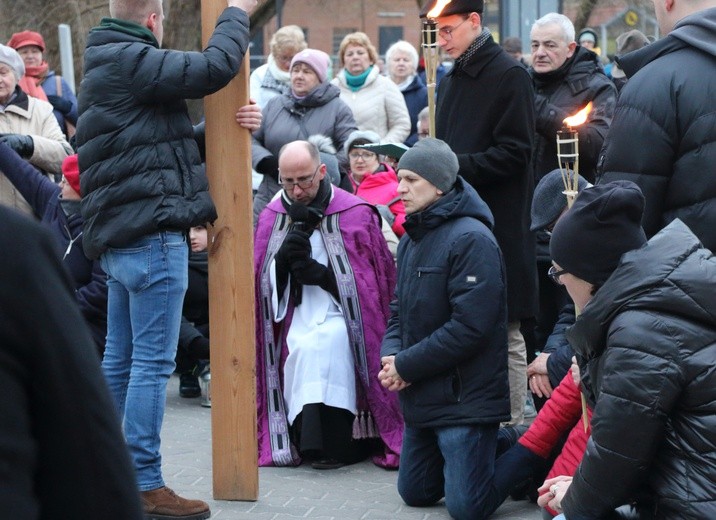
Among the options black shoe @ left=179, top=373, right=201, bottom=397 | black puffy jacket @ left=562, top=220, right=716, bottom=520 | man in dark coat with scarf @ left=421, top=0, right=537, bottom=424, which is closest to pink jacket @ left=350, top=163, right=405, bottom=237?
man in dark coat with scarf @ left=421, top=0, right=537, bottom=424

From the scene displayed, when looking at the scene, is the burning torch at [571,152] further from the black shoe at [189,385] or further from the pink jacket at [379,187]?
the black shoe at [189,385]

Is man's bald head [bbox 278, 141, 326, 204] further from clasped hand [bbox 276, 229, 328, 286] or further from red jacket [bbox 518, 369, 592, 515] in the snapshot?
red jacket [bbox 518, 369, 592, 515]

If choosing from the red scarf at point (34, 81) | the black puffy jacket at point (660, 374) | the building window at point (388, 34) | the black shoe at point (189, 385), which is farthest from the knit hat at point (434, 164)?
the building window at point (388, 34)

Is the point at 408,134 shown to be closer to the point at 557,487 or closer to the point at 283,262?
the point at 283,262

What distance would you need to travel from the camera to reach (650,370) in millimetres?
2982

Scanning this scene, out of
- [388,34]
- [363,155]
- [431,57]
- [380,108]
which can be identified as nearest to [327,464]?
[431,57]

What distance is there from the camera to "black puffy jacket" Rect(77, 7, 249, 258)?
4.87 meters

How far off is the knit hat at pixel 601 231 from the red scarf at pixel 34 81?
6.37 metres

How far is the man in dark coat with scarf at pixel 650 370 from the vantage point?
9.78 feet

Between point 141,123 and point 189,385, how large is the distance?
11.2ft

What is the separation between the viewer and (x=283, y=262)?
6367 millimetres

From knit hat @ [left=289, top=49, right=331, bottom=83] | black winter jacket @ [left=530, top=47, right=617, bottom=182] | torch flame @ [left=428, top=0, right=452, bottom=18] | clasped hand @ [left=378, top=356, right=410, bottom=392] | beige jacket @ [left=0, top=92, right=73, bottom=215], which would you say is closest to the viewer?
clasped hand @ [left=378, top=356, right=410, bottom=392]

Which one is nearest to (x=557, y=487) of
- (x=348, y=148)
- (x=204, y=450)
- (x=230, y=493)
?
(x=230, y=493)

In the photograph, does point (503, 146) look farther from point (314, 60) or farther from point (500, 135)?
point (314, 60)
